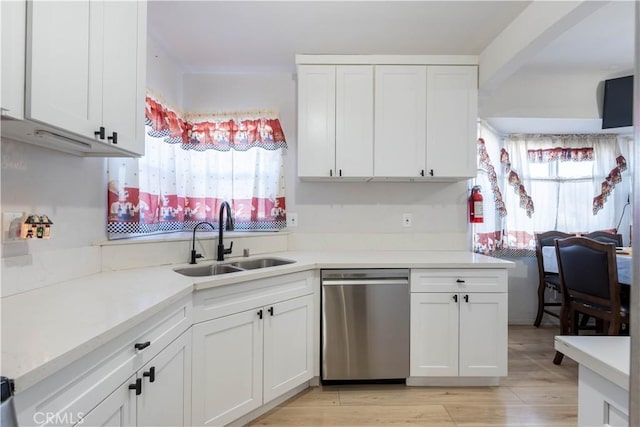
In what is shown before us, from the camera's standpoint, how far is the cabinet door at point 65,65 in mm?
1005

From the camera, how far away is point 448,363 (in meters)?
2.26

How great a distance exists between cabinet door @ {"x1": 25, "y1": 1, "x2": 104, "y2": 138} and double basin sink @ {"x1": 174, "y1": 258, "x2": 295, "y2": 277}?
1.02m

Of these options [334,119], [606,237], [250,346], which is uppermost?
[334,119]

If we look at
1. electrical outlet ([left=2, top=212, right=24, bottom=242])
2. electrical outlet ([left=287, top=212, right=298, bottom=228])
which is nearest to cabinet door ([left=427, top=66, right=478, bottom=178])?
electrical outlet ([left=287, top=212, right=298, bottom=228])

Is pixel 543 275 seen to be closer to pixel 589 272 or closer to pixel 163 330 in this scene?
pixel 589 272

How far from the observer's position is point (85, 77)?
1219mm

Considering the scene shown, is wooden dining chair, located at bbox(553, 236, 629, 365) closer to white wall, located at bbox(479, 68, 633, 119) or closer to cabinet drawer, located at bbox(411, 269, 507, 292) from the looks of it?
cabinet drawer, located at bbox(411, 269, 507, 292)

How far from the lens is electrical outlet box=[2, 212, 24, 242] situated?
124 centimetres

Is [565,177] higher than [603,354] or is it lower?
higher

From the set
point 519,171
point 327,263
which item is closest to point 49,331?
point 327,263

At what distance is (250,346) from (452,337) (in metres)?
1.36

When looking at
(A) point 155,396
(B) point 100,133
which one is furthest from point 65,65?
(A) point 155,396

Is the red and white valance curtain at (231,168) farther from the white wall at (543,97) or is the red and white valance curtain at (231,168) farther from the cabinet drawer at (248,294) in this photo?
the white wall at (543,97)

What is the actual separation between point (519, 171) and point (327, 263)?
2.65 meters
